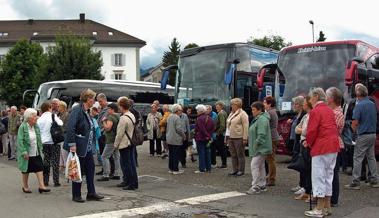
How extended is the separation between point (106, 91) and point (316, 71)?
1506 centimetres

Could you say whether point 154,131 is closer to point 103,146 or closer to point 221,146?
point 103,146

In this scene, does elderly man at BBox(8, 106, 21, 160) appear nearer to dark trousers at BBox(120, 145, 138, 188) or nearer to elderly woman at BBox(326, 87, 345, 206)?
dark trousers at BBox(120, 145, 138, 188)

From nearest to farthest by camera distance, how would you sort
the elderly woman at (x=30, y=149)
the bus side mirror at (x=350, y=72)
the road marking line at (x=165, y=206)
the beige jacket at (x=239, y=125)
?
the road marking line at (x=165, y=206)
the elderly woman at (x=30, y=149)
the beige jacket at (x=239, y=125)
the bus side mirror at (x=350, y=72)

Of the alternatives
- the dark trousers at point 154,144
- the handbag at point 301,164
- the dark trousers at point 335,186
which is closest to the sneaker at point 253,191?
the handbag at point 301,164

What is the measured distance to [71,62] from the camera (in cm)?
4716

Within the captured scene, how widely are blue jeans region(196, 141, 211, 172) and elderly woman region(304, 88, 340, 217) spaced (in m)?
5.18

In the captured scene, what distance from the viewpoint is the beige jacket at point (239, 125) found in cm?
1170

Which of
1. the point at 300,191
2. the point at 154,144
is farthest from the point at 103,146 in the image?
the point at 300,191

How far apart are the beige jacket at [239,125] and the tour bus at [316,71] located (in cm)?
321

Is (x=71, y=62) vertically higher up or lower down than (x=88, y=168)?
higher up

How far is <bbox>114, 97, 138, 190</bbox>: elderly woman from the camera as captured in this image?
10227 mm

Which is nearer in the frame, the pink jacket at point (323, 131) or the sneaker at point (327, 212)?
the pink jacket at point (323, 131)

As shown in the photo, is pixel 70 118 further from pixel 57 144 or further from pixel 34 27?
pixel 34 27

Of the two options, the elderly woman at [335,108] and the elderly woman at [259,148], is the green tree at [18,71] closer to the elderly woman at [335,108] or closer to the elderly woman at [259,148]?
the elderly woman at [259,148]
